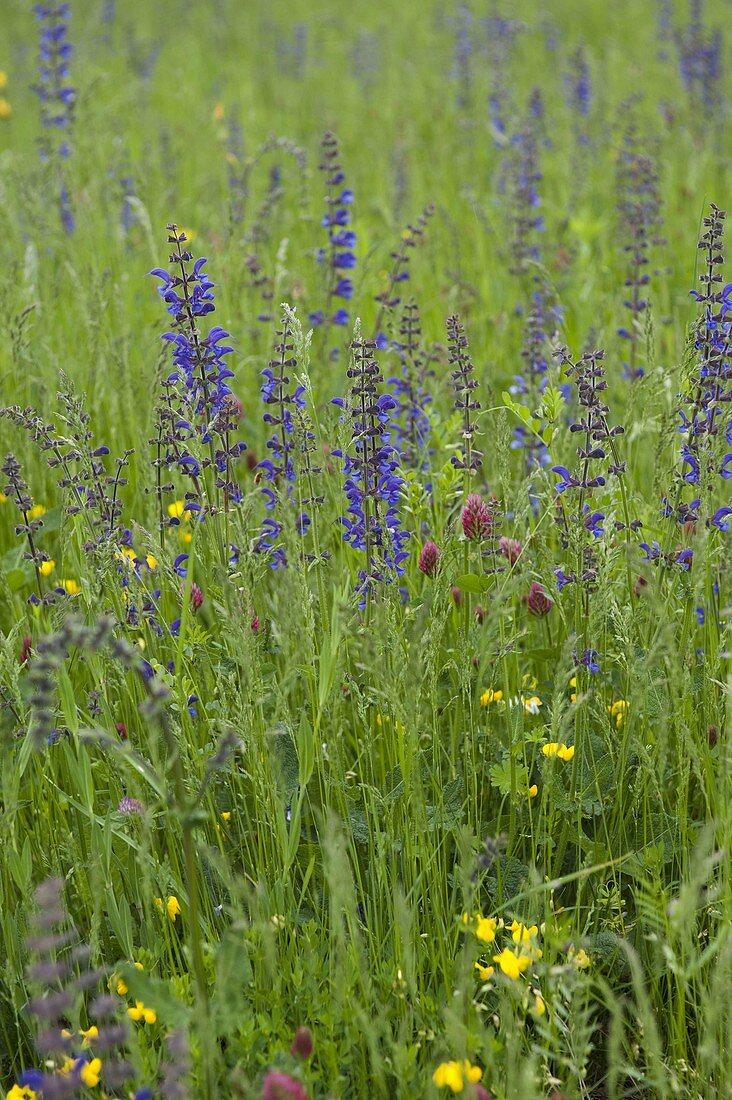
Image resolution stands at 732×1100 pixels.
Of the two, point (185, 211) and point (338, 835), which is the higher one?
point (185, 211)

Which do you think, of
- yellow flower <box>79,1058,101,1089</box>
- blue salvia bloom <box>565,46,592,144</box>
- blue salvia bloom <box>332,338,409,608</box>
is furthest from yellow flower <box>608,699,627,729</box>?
blue salvia bloom <box>565,46,592,144</box>

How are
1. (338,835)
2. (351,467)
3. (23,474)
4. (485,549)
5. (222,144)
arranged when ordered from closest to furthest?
(338,835) < (351,467) < (485,549) < (23,474) < (222,144)

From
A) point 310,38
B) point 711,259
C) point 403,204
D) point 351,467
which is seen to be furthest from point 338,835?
point 310,38

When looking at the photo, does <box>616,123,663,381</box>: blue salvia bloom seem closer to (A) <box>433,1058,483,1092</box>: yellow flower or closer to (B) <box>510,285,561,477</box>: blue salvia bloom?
(B) <box>510,285,561,477</box>: blue salvia bloom

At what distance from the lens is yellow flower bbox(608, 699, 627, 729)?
7.97ft

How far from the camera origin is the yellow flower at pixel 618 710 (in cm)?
243

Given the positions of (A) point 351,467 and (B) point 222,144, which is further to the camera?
(B) point 222,144

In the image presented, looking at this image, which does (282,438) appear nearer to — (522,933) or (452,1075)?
(522,933)

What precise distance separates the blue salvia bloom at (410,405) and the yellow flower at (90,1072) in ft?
5.43

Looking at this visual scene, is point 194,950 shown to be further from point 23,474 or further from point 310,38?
point 310,38

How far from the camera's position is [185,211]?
592cm

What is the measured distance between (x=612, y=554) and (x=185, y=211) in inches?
176

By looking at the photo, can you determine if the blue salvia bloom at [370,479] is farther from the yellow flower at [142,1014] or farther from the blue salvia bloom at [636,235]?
the blue salvia bloom at [636,235]

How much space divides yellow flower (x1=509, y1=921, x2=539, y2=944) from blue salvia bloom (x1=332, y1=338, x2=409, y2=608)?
69cm
